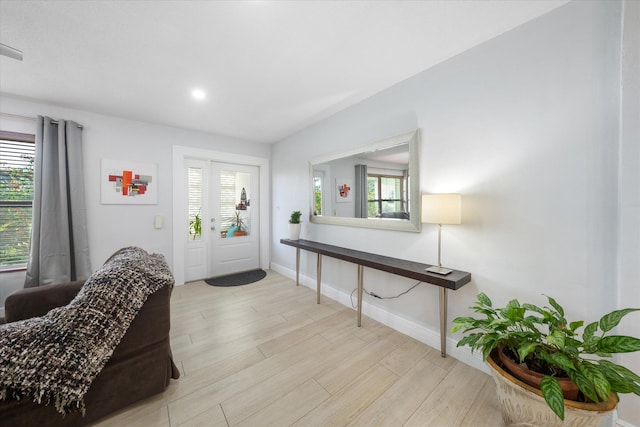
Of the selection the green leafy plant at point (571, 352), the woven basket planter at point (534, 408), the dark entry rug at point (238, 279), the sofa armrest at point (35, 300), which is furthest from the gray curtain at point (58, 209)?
the woven basket planter at point (534, 408)

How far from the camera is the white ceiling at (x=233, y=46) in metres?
1.44

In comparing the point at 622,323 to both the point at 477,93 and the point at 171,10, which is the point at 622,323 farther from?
the point at 171,10

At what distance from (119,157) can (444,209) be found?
13.0 feet

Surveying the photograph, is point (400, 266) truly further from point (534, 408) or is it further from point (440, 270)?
point (534, 408)

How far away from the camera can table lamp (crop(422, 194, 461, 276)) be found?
67.0 inches

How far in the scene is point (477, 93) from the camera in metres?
1.77

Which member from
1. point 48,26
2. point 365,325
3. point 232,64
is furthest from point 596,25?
point 48,26

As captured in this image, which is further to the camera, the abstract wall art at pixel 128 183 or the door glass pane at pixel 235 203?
the door glass pane at pixel 235 203

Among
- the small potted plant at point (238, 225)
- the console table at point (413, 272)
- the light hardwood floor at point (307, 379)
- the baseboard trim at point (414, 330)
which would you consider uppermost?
the small potted plant at point (238, 225)

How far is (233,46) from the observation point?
5.75ft

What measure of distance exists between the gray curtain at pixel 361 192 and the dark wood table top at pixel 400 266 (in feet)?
1.50

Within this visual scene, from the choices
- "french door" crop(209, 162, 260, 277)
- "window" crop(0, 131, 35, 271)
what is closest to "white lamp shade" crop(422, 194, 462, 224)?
"french door" crop(209, 162, 260, 277)

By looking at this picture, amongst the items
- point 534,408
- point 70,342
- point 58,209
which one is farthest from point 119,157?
point 534,408

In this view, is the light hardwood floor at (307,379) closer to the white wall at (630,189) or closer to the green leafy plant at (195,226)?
the white wall at (630,189)
